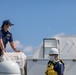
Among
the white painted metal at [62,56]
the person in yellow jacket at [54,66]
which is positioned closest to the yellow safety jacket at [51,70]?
the person in yellow jacket at [54,66]

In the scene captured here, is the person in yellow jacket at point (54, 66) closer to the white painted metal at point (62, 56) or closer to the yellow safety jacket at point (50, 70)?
the yellow safety jacket at point (50, 70)

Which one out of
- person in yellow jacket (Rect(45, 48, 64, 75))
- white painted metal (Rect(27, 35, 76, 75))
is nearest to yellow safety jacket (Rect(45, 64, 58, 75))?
person in yellow jacket (Rect(45, 48, 64, 75))

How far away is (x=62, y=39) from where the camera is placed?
46.6 feet

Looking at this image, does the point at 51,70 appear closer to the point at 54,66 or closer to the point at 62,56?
the point at 54,66

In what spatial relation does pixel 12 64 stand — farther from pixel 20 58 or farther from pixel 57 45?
pixel 57 45

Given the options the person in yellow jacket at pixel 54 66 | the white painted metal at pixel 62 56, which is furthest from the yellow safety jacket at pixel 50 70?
the white painted metal at pixel 62 56

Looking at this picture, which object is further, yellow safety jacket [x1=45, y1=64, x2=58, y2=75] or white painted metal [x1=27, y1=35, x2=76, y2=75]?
white painted metal [x1=27, y1=35, x2=76, y2=75]

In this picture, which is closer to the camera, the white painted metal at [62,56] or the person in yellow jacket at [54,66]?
the person in yellow jacket at [54,66]

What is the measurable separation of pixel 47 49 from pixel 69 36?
1.08 metres

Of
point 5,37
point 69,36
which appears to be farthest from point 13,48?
point 69,36

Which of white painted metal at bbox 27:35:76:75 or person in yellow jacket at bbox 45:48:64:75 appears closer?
person in yellow jacket at bbox 45:48:64:75

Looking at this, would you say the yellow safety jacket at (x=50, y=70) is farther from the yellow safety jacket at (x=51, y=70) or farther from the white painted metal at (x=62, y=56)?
the white painted metal at (x=62, y=56)

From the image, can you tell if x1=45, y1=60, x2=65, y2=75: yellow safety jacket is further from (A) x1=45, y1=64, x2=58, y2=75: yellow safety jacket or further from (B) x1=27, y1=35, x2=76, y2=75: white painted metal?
(B) x1=27, y1=35, x2=76, y2=75: white painted metal

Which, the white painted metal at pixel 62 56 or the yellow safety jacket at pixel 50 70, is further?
the white painted metal at pixel 62 56
